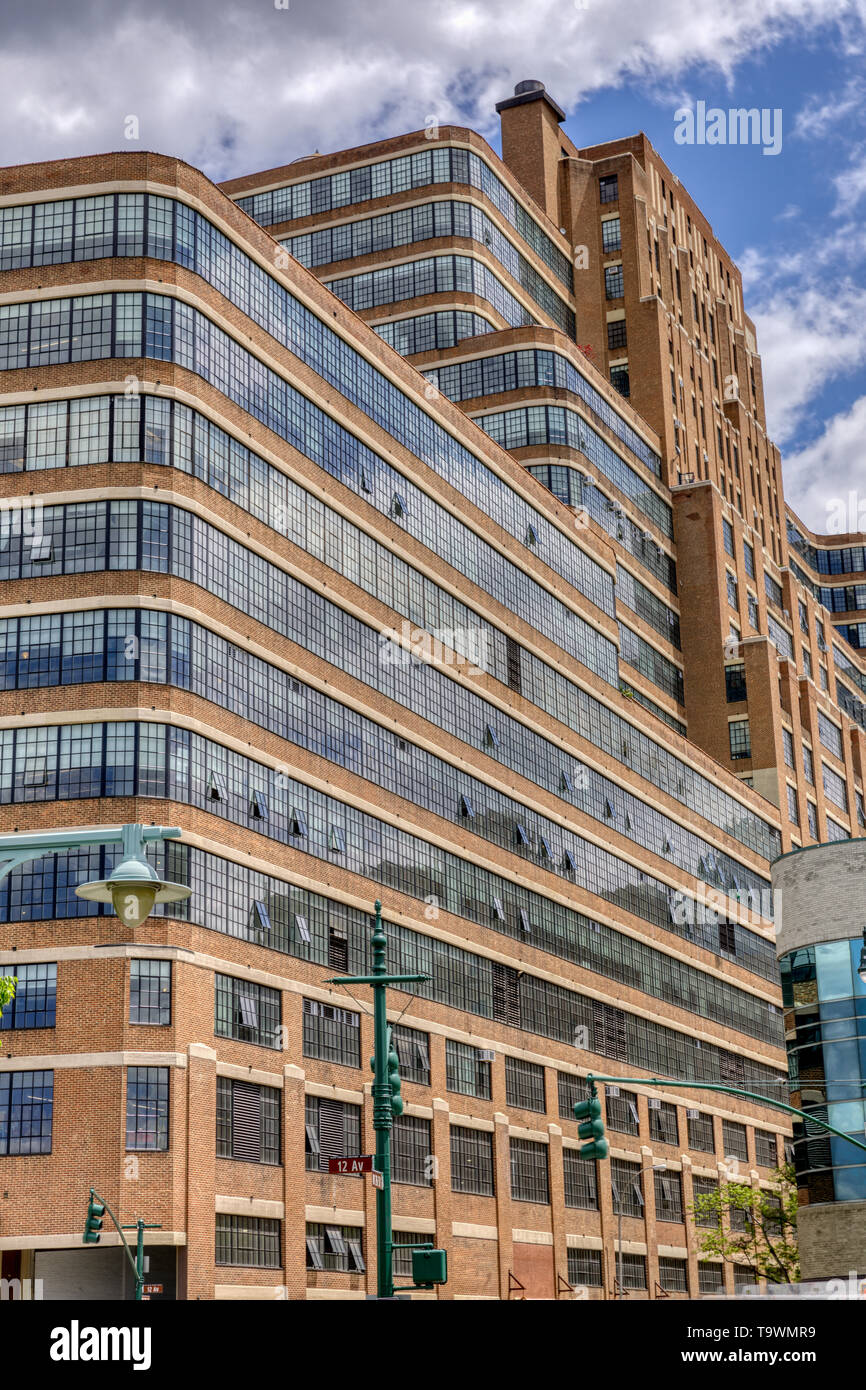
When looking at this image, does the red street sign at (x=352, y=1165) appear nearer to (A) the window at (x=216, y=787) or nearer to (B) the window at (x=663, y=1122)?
(A) the window at (x=216, y=787)

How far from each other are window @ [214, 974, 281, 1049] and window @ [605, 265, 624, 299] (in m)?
67.9

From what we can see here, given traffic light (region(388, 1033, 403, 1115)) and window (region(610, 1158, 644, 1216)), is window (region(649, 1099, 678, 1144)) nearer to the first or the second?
window (region(610, 1158, 644, 1216))

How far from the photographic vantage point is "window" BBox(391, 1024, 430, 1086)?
5684cm

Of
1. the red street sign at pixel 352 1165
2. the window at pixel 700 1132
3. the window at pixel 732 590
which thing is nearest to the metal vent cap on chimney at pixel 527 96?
the window at pixel 732 590

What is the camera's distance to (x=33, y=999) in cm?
4609

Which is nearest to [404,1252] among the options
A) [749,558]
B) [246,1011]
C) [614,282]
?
[246,1011]

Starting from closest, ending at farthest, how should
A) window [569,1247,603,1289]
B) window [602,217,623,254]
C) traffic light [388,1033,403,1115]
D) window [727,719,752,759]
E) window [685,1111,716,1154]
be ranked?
traffic light [388,1033,403,1115] < window [569,1247,603,1289] < window [685,1111,716,1154] < window [727,719,752,759] < window [602,217,623,254]

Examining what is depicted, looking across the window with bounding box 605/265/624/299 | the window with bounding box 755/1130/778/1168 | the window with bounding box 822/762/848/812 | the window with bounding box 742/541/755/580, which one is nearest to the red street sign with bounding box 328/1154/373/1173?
the window with bounding box 755/1130/778/1168

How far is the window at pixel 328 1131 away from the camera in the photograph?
5078cm

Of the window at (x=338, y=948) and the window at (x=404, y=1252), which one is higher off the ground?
the window at (x=338, y=948)

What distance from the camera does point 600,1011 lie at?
243 feet

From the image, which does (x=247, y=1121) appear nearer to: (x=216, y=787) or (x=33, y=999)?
(x=33, y=999)

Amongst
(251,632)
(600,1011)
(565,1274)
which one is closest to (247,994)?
(251,632)

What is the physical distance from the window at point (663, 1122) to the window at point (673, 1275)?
17.0 feet
